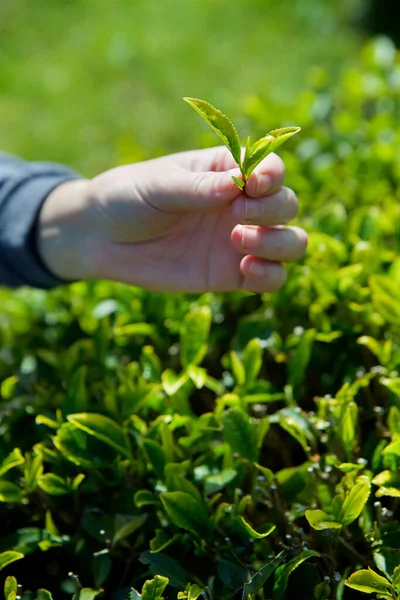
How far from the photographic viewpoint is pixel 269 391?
1.83 m

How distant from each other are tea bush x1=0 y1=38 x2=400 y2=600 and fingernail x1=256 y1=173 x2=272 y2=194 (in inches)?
16.6

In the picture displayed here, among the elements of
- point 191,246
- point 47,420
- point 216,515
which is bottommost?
point 216,515

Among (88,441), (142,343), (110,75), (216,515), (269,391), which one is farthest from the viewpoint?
(110,75)

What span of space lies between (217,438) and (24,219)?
905 mm

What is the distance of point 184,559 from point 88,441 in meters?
0.33

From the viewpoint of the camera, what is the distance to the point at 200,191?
162 cm

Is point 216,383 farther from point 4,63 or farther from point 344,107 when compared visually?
point 4,63

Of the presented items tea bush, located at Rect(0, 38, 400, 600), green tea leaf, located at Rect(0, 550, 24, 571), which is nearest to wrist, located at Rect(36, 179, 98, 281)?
tea bush, located at Rect(0, 38, 400, 600)

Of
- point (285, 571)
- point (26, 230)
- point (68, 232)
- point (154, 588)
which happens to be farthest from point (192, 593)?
point (26, 230)

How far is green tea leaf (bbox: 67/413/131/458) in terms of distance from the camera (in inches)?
63.7

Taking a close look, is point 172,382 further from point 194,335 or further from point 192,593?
point 192,593

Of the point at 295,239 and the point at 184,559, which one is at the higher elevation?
the point at 295,239

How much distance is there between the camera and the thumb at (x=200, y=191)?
158cm

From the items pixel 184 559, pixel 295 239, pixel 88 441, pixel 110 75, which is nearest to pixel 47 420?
pixel 88 441
